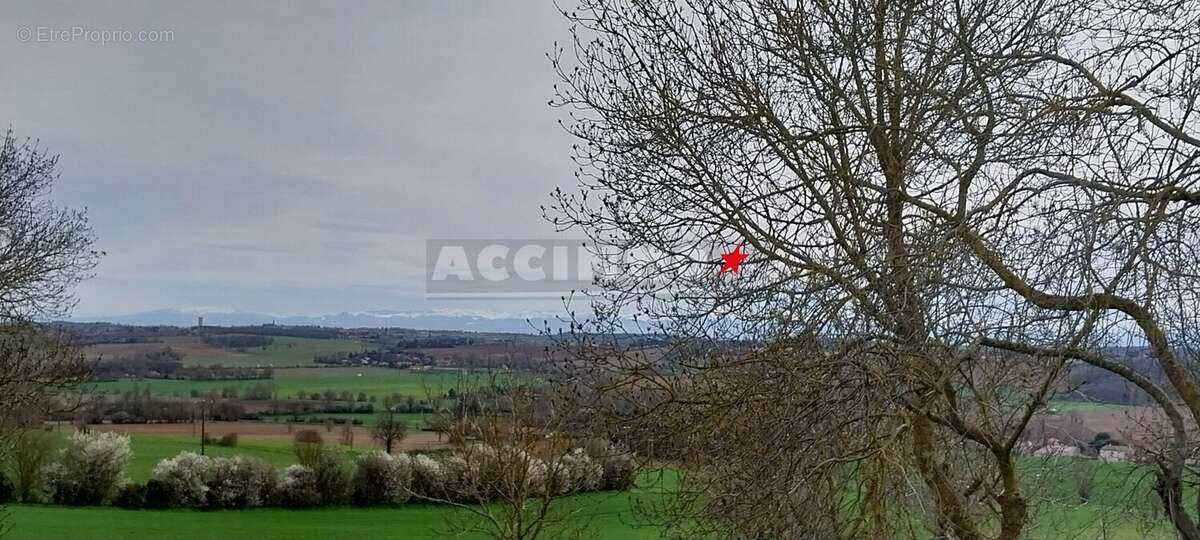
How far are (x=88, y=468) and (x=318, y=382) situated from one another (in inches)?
165

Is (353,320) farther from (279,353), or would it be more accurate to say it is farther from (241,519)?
(241,519)

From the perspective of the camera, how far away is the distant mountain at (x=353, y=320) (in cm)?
572

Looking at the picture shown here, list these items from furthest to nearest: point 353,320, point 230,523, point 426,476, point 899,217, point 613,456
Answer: point 230,523 < point 426,476 < point 353,320 < point 613,456 < point 899,217

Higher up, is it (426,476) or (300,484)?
(426,476)

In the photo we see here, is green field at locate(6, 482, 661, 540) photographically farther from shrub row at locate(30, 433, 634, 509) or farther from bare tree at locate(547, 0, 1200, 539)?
bare tree at locate(547, 0, 1200, 539)

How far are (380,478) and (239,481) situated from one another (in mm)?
2222

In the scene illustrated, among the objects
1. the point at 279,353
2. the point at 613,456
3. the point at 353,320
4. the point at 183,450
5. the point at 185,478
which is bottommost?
the point at 185,478

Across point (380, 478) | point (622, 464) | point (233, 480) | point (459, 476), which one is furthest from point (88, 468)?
point (622, 464)

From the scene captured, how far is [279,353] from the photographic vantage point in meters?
10.1

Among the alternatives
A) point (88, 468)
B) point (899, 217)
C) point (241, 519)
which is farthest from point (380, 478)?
point (899, 217)

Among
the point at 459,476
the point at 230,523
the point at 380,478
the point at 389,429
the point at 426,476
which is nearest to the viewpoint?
the point at 459,476

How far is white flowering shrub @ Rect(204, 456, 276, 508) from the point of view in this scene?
38.5ft

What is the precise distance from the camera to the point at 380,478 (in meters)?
11.7

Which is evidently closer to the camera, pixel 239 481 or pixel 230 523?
pixel 230 523
